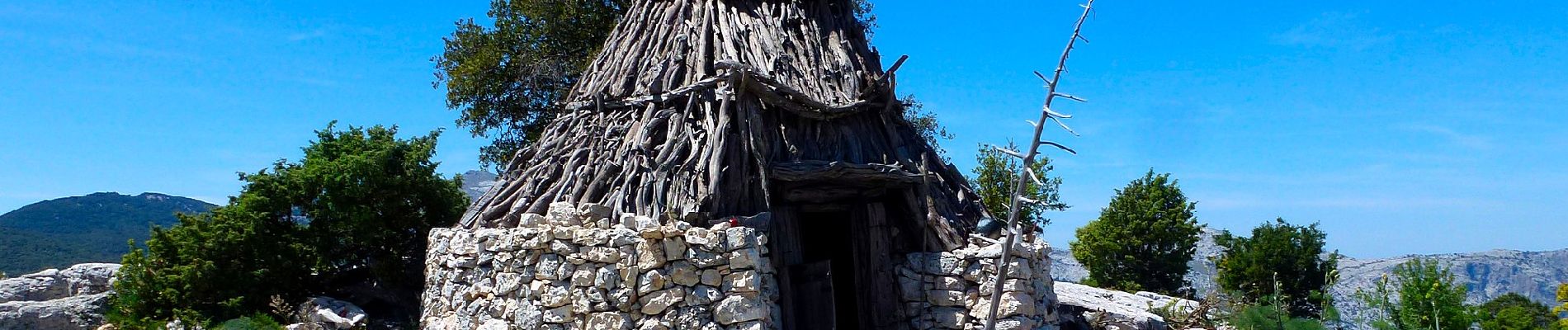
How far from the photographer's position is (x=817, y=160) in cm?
903

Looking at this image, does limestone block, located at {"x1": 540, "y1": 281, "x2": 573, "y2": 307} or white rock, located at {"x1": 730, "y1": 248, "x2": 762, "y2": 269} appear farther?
limestone block, located at {"x1": 540, "y1": 281, "x2": 573, "y2": 307}

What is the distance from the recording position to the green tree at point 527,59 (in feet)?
55.6

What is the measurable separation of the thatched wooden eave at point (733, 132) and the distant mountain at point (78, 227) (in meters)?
37.1

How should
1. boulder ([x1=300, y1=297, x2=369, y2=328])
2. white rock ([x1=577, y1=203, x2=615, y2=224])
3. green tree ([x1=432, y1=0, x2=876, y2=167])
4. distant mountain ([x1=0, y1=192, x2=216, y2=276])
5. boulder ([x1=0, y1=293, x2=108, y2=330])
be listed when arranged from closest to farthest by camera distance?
white rock ([x1=577, y1=203, x2=615, y2=224]), boulder ([x1=300, y1=297, x2=369, y2=328]), boulder ([x1=0, y1=293, x2=108, y2=330]), green tree ([x1=432, y1=0, x2=876, y2=167]), distant mountain ([x1=0, y1=192, x2=216, y2=276])

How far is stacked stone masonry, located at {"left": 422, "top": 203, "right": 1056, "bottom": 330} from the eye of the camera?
797 centimetres

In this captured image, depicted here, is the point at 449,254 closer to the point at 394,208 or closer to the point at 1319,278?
the point at 394,208

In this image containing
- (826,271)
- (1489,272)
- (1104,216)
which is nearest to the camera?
(826,271)

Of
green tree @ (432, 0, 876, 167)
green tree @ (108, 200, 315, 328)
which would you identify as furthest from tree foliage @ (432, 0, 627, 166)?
green tree @ (108, 200, 315, 328)

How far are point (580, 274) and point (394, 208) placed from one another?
22.0ft

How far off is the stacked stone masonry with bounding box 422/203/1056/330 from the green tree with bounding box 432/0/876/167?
316 inches

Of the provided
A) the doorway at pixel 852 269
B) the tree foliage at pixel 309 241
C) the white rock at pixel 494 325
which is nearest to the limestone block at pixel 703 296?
the doorway at pixel 852 269

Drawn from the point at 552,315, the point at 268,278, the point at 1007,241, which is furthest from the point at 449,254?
the point at 1007,241

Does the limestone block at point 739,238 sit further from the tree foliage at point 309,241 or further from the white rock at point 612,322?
the tree foliage at point 309,241

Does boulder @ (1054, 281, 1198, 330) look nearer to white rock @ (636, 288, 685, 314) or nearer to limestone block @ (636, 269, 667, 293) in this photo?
white rock @ (636, 288, 685, 314)
